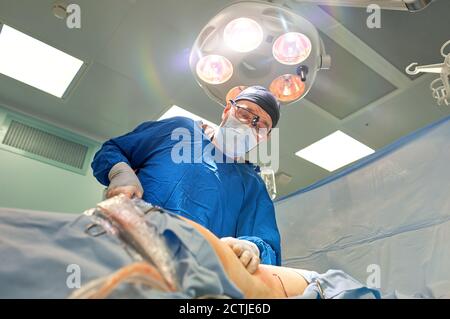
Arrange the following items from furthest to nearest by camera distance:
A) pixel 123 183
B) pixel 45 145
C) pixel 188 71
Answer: pixel 45 145
pixel 188 71
pixel 123 183

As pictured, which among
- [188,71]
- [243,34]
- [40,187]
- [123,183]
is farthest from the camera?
[40,187]

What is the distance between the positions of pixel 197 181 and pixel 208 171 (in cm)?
7

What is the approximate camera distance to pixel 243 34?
1.42 m

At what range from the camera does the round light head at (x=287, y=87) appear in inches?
61.1

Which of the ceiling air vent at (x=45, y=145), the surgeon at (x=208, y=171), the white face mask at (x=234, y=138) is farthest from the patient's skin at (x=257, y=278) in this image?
the ceiling air vent at (x=45, y=145)

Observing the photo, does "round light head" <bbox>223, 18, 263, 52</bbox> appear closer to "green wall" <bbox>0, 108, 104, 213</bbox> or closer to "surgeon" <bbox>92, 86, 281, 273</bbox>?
"surgeon" <bbox>92, 86, 281, 273</bbox>

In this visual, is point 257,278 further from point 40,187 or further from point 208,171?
point 40,187

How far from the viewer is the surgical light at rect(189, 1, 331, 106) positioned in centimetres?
141

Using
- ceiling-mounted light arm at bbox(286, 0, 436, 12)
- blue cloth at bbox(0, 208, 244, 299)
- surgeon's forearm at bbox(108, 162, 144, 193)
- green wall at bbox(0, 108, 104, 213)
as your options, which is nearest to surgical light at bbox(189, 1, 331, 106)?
ceiling-mounted light arm at bbox(286, 0, 436, 12)

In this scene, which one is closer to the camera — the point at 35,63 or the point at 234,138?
the point at 234,138

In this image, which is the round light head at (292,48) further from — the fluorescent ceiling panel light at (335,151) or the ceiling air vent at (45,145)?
the ceiling air vent at (45,145)

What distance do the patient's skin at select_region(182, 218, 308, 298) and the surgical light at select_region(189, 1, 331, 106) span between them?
3.15ft

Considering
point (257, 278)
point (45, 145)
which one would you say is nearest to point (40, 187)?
point (45, 145)
